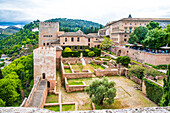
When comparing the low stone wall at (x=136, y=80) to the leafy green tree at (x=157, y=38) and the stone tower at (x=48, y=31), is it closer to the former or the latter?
the leafy green tree at (x=157, y=38)

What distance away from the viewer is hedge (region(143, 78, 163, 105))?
44.2ft

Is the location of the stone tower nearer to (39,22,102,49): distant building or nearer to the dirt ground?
(39,22,102,49): distant building

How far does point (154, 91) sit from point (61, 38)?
27.7m

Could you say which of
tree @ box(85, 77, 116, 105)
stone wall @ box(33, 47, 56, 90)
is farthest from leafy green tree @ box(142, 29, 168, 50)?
stone wall @ box(33, 47, 56, 90)

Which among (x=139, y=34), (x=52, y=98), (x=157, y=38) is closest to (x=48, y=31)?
(x=139, y=34)

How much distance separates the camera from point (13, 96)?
20266mm

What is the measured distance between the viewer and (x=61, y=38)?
36.9 meters

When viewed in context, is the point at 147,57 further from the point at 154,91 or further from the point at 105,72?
the point at 154,91

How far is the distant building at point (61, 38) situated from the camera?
1467 inches

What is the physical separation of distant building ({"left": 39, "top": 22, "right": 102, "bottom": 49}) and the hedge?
24796mm

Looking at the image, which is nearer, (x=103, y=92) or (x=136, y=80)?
(x=103, y=92)

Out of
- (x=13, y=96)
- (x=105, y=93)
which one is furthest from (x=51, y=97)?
(x=13, y=96)

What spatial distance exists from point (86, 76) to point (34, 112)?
18640 millimetres

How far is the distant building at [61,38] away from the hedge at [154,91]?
24796mm
